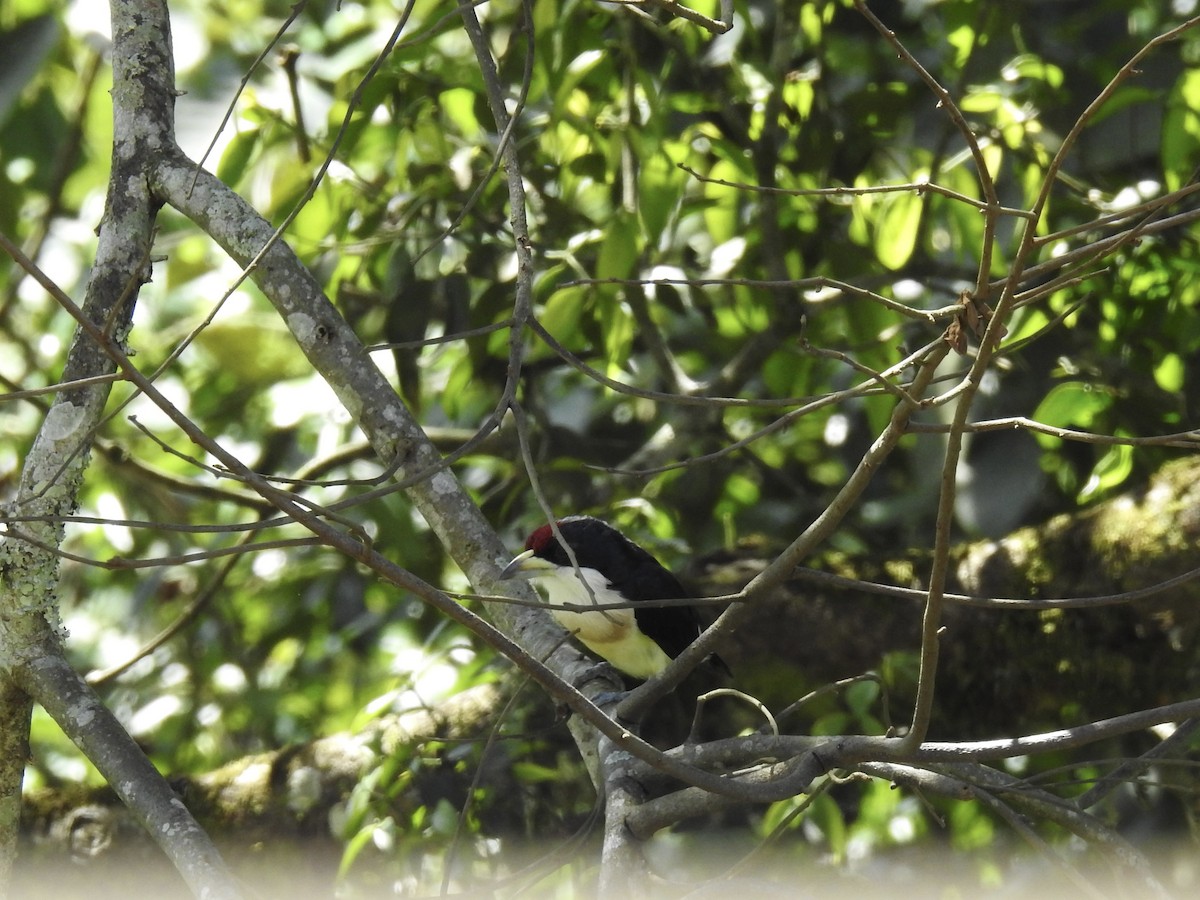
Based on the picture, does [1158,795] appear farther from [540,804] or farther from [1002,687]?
[540,804]

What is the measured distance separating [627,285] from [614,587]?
93 centimetres

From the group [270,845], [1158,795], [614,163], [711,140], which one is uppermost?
[614,163]

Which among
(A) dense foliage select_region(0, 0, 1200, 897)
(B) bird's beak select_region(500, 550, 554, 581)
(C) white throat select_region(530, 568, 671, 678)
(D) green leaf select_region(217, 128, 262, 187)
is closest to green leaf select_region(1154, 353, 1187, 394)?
(A) dense foliage select_region(0, 0, 1200, 897)

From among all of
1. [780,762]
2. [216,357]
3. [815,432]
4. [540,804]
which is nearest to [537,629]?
[780,762]

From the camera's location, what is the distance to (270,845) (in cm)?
308

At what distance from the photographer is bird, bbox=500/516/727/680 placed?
9.93ft

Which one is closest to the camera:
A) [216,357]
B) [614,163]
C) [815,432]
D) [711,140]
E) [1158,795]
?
[711,140]

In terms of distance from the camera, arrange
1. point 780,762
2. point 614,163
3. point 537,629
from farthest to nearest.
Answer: point 614,163 → point 537,629 → point 780,762

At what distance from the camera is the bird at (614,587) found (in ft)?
9.93

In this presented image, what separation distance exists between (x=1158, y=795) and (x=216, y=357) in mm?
3345

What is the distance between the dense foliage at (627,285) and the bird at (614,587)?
0.10 meters

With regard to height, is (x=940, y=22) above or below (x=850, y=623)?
above

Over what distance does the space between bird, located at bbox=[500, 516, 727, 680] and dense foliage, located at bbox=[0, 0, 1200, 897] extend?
10 centimetres

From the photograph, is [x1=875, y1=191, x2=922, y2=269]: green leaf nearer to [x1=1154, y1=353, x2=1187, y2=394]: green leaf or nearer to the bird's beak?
[x1=1154, y1=353, x2=1187, y2=394]: green leaf
